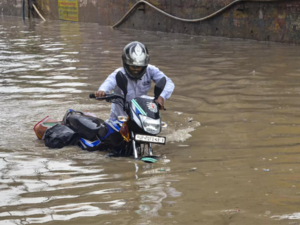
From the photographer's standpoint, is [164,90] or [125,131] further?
[164,90]

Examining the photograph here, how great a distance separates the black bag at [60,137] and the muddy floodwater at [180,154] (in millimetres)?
122

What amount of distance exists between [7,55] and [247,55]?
678cm

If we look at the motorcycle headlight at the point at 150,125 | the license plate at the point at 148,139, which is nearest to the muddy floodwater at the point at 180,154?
the license plate at the point at 148,139

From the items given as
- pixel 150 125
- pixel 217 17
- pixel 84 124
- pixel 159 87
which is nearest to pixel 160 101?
pixel 159 87

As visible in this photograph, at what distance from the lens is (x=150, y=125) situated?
218 inches

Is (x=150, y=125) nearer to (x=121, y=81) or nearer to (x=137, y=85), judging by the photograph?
(x=121, y=81)

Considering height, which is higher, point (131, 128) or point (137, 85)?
point (137, 85)

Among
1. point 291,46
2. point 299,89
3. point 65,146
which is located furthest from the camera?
point 291,46

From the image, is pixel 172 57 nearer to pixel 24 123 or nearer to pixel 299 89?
pixel 299 89

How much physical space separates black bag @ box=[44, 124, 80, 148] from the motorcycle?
118 millimetres

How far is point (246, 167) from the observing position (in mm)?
5125

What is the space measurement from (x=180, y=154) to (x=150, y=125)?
1.88ft

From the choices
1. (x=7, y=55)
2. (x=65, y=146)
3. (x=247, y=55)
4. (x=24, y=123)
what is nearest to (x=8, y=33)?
(x=7, y=55)

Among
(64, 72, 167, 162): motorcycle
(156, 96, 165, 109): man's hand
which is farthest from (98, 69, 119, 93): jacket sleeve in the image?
A: (156, 96, 165, 109): man's hand
